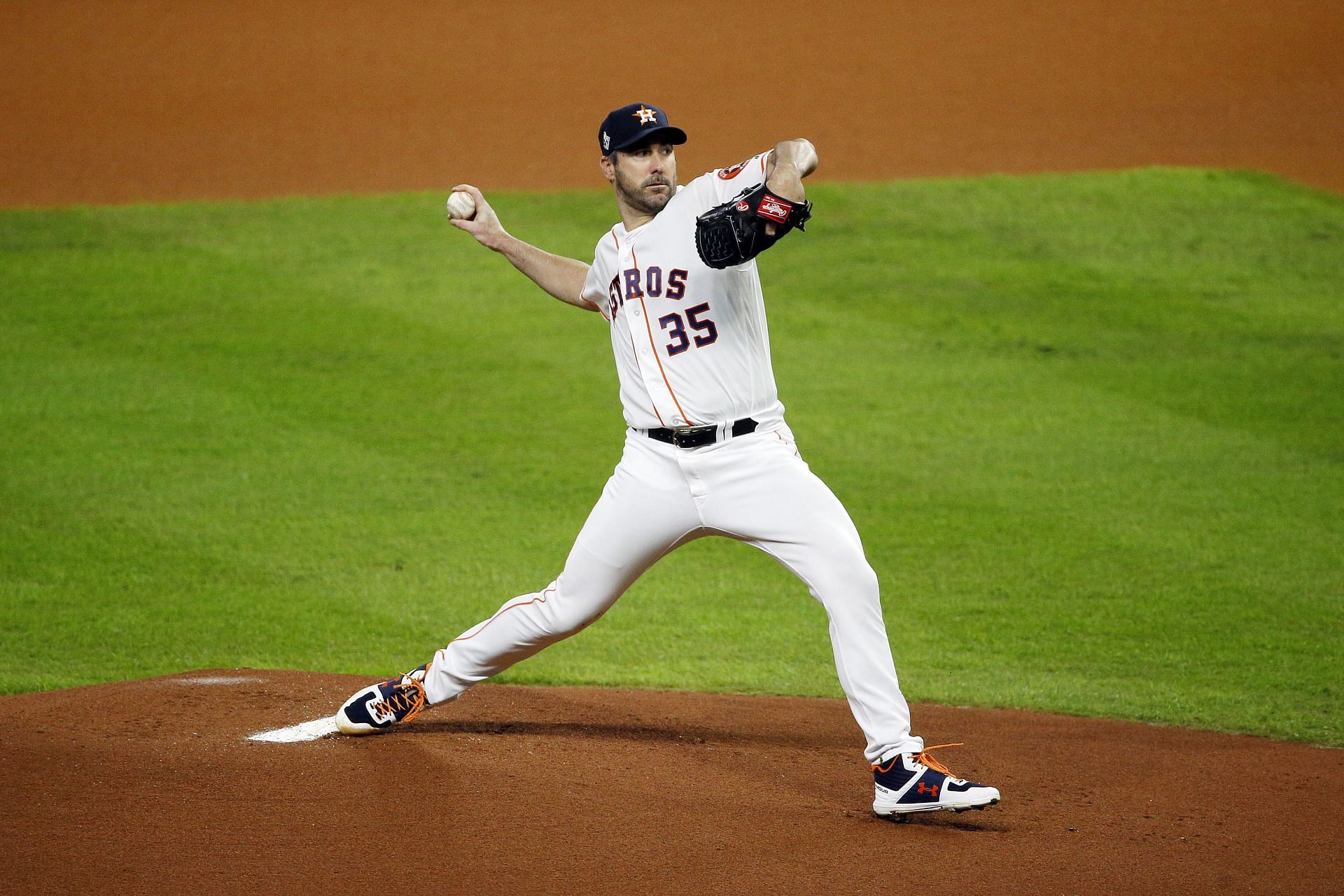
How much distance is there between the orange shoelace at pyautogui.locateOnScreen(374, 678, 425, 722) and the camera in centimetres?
426

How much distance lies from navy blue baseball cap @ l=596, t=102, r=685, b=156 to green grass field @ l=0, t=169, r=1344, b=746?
2.20 metres

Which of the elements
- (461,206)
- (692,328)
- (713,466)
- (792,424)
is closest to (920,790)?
(713,466)

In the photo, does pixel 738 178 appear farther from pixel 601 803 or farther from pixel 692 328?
pixel 601 803

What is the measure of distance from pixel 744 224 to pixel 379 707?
73.5 inches

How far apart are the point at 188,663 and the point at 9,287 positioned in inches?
251

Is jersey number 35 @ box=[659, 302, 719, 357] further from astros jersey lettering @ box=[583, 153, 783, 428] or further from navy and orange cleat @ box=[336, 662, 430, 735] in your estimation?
navy and orange cleat @ box=[336, 662, 430, 735]

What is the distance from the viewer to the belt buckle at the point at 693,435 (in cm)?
385

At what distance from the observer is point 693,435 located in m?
3.87

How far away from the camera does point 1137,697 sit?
17.0ft

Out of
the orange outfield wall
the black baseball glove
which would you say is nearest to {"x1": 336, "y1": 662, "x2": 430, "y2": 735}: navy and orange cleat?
the black baseball glove

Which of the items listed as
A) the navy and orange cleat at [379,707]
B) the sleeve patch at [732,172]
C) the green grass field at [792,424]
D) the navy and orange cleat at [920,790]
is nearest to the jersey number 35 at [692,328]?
the sleeve patch at [732,172]

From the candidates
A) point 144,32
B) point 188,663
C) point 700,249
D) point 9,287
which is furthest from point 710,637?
point 144,32

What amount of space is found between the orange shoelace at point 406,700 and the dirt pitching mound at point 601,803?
90mm

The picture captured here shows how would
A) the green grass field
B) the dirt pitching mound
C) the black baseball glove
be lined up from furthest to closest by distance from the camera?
the green grass field < the black baseball glove < the dirt pitching mound
